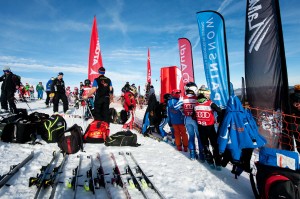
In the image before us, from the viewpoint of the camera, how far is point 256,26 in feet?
18.6

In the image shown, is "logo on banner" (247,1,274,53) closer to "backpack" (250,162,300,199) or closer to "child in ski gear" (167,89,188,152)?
"child in ski gear" (167,89,188,152)

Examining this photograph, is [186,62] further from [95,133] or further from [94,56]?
[95,133]

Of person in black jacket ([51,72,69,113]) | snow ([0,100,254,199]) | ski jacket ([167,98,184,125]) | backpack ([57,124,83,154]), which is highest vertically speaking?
person in black jacket ([51,72,69,113])

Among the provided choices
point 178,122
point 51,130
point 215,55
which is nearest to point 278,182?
point 178,122

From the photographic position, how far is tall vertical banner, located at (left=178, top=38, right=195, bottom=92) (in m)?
10.2

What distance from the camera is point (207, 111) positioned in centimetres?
455

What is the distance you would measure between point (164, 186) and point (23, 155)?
9.95 feet

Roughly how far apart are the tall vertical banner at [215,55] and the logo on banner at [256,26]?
102 cm

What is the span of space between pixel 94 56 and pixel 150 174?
7.76m

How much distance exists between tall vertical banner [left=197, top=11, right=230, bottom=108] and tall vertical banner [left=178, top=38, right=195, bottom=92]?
295 centimetres

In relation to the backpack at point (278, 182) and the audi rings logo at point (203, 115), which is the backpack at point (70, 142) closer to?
the audi rings logo at point (203, 115)

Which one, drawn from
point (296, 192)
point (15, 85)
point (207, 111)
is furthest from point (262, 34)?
point (15, 85)

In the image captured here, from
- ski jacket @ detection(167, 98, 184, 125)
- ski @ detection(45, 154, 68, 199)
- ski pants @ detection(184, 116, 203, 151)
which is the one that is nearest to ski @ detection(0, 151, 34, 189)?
ski @ detection(45, 154, 68, 199)

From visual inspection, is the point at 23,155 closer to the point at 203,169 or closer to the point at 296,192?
the point at 203,169
